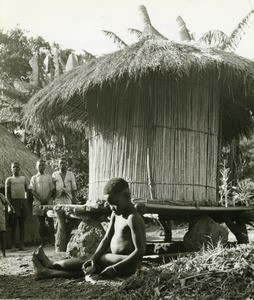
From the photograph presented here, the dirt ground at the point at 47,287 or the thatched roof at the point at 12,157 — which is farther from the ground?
the thatched roof at the point at 12,157

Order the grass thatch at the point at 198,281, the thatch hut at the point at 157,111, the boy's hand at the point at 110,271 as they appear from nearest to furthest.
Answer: the grass thatch at the point at 198,281
the boy's hand at the point at 110,271
the thatch hut at the point at 157,111

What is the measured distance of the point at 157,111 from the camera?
6945 millimetres

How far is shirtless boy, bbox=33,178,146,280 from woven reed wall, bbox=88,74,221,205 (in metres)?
1.95

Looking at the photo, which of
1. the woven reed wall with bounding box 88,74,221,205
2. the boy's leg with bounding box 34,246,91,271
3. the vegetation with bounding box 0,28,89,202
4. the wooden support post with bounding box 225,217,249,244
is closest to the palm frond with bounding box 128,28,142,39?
the vegetation with bounding box 0,28,89,202

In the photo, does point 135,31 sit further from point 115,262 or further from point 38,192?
point 115,262

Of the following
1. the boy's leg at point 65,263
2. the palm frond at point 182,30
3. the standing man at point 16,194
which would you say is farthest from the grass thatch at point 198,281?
the palm frond at point 182,30

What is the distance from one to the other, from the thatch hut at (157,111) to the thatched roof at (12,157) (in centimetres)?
326

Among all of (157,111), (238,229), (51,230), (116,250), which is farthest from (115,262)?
(51,230)

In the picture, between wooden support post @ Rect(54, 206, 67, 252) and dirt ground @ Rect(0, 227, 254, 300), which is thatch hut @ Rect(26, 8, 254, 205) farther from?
dirt ground @ Rect(0, 227, 254, 300)

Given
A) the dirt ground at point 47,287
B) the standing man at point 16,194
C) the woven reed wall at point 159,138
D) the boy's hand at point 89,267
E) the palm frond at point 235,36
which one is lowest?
the dirt ground at point 47,287

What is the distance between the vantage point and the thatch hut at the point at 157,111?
21.7 ft

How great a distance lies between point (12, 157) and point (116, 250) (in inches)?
272

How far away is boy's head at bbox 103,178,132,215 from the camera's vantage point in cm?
444

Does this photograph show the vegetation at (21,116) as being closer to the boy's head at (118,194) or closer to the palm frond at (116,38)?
the palm frond at (116,38)
